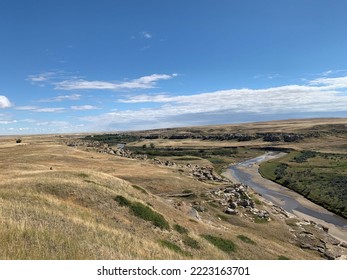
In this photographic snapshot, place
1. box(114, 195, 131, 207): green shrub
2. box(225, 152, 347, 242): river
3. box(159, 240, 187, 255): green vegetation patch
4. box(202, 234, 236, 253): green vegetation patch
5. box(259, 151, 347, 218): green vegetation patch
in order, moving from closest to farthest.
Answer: box(159, 240, 187, 255): green vegetation patch, box(202, 234, 236, 253): green vegetation patch, box(114, 195, 131, 207): green shrub, box(225, 152, 347, 242): river, box(259, 151, 347, 218): green vegetation patch

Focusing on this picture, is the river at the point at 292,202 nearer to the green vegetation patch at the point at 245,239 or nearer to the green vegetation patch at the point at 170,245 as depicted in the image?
the green vegetation patch at the point at 245,239

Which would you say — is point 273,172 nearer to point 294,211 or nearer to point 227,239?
point 294,211

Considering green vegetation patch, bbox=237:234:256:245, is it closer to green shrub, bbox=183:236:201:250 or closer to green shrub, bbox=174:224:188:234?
green shrub, bbox=174:224:188:234

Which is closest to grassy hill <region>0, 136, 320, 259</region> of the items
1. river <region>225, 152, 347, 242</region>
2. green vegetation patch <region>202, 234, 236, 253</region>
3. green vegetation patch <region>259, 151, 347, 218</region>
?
green vegetation patch <region>202, 234, 236, 253</region>

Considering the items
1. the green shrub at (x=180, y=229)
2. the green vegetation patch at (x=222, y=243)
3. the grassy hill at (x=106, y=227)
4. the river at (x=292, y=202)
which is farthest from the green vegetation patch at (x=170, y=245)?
the river at (x=292, y=202)

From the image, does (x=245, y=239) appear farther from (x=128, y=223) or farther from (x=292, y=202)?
(x=292, y=202)
